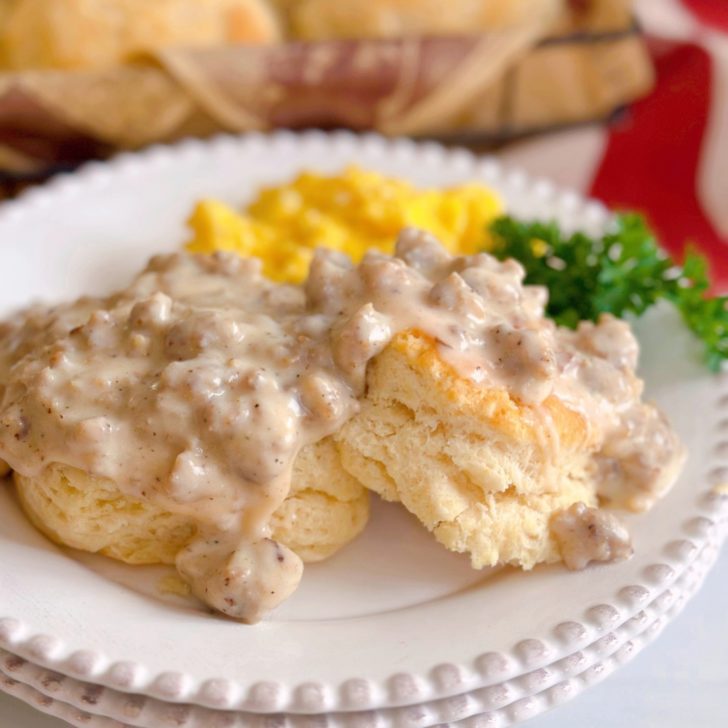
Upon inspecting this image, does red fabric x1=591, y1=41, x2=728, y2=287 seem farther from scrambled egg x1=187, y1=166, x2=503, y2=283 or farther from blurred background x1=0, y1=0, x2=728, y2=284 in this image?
scrambled egg x1=187, y1=166, x2=503, y2=283

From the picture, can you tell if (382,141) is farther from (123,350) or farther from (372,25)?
(123,350)

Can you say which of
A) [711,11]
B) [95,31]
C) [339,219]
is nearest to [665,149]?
[711,11]

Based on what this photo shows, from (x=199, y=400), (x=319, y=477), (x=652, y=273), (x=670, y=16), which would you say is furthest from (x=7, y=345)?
(x=670, y=16)

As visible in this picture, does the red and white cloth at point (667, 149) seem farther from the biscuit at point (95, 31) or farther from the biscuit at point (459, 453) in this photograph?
the biscuit at point (459, 453)

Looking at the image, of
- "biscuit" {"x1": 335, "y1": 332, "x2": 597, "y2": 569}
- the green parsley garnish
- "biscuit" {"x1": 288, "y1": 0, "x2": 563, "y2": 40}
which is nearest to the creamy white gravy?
"biscuit" {"x1": 335, "y1": 332, "x2": 597, "y2": 569}

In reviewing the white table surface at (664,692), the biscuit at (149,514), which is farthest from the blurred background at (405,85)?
the biscuit at (149,514)

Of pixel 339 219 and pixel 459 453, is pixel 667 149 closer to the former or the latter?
pixel 339 219
